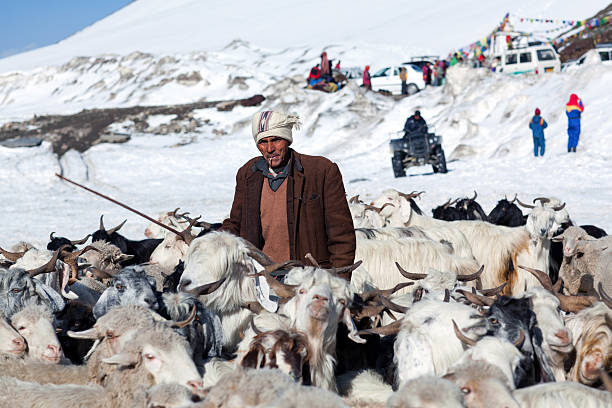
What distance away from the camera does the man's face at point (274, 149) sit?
500 centimetres

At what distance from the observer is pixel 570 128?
1856 centimetres

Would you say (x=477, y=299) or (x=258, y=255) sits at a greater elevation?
(x=258, y=255)

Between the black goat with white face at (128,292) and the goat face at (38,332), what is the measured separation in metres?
0.30

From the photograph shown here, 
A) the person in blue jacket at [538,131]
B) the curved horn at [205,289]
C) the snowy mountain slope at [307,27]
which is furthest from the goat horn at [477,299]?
the snowy mountain slope at [307,27]

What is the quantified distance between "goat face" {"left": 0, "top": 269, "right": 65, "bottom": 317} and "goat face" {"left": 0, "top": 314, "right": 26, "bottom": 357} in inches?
18.3

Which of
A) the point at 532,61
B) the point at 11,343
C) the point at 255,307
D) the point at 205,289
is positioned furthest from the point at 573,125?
the point at 11,343

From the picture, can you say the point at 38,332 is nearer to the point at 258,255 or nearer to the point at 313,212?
the point at 258,255

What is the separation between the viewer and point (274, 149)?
501cm

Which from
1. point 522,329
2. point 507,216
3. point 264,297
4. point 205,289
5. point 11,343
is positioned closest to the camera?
point 522,329

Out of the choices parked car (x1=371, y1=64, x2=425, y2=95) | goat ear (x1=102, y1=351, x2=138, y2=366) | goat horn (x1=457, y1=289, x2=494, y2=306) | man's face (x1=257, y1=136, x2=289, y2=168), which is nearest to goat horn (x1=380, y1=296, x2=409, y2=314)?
goat horn (x1=457, y1=289, x2=494, y2=306)

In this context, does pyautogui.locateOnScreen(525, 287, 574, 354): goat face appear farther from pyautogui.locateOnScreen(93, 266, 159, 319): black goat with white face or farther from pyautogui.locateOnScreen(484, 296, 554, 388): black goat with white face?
pyautogui.locateOnScreen(93, 266, 159, 319): black goat with white face

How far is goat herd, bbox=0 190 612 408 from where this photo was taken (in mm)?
3137

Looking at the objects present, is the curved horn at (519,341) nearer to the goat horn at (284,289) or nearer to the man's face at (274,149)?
the goat horn at (284,289)

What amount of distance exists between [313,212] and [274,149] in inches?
19.3
